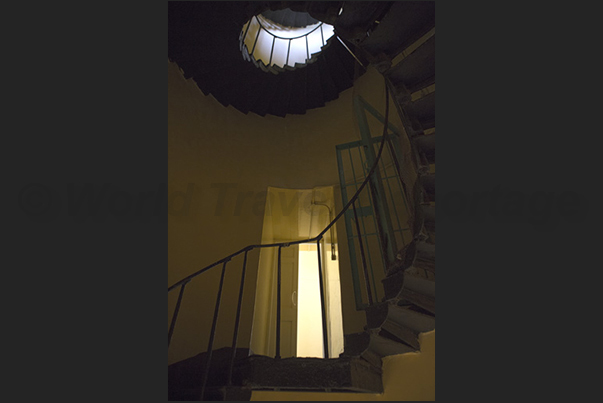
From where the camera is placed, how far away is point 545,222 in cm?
66

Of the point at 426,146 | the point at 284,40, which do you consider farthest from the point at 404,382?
the point at 284,40

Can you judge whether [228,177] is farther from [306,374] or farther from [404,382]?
[404,382]

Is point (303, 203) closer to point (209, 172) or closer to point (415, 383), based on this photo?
point (209, 172)

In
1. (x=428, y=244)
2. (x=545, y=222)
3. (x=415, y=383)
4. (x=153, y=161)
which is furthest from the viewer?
(x=415, y=383)

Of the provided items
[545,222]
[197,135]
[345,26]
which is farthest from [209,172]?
[545,222]

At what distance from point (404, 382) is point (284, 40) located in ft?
16.4

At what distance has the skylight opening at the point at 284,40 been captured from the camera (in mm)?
5039

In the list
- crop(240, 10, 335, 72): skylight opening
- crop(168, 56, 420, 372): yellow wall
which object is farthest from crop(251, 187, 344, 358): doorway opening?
crop(240, 10, 335, 72): skylight opening

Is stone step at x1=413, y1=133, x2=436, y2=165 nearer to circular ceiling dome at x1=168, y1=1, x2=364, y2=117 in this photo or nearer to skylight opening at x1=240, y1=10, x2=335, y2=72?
circular ceiling dome at x1=168, y1=1, x2=364, y2=117

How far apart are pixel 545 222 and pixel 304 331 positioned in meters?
4.66

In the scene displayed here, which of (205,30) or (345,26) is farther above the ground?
(205,30)

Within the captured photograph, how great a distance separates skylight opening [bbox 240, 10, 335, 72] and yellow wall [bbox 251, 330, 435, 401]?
419 cm

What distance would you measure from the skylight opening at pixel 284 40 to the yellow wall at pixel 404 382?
4185 millimetres

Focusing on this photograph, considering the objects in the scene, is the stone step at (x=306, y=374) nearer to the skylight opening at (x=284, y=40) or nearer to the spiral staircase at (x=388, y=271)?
the spiral staircase at (x=388, y=271)
